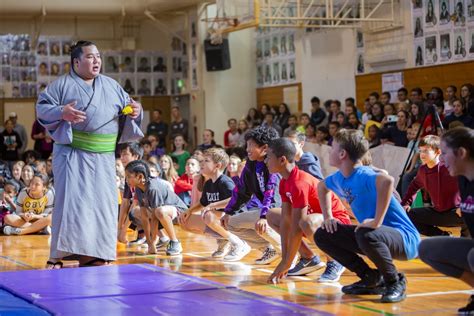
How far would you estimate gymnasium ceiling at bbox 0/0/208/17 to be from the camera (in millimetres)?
17562

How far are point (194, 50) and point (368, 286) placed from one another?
1321 centimetres

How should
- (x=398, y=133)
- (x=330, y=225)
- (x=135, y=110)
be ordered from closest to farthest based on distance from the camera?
1. (x=330, y=225)
2. (x=135, y=110)
3. (x=398, y=133)

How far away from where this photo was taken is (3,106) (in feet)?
63.6

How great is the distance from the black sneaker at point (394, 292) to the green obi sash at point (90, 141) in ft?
8.85

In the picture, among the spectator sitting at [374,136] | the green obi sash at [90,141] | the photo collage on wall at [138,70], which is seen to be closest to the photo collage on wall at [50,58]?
the photo collage on wall at [138,70]

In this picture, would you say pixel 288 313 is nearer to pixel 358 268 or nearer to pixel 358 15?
pixel 358 268

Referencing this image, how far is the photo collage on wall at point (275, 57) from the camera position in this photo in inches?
682

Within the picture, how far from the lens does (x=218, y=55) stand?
17.8 meters

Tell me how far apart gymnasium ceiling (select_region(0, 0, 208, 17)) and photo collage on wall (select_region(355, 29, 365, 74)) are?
A: 365 centimetres

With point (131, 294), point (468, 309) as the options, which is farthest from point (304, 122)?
point (468, 309)

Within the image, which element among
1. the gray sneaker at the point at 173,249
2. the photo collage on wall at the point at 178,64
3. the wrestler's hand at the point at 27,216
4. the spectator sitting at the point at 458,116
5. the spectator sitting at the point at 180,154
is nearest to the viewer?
the gray sneaker at the point at 173,249

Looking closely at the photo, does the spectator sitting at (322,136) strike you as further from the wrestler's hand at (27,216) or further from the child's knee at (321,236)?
the child's knee at (321,236)

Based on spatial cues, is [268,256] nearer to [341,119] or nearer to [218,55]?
[341,119]

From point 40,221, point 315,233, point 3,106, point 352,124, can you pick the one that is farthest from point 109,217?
point 3,106
